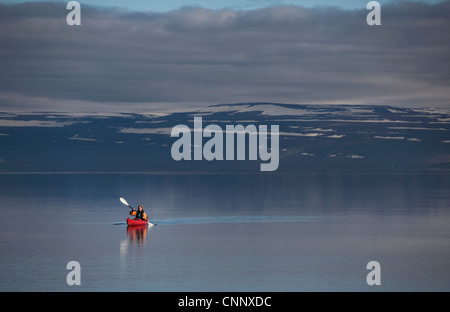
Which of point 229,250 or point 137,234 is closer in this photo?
point 229,250

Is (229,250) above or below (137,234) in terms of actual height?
below

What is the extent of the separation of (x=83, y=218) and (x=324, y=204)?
109ft

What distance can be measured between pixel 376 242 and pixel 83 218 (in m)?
29.7

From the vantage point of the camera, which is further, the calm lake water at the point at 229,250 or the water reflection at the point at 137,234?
the water reflection at the point at 137,234

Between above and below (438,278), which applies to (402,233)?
above

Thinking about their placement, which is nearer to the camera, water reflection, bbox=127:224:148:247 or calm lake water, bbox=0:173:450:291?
calm lake water, bbox=0:173:450:291

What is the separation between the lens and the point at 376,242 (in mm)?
53656
